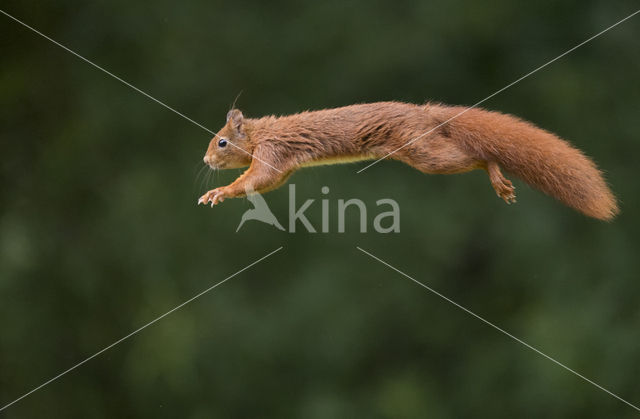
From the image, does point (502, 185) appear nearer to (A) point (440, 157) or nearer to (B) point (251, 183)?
(A) point (440, 157)

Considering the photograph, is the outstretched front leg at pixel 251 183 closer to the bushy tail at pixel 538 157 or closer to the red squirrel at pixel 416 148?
the red squirrel at pixel 416 148

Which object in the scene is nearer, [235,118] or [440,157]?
[440,157]

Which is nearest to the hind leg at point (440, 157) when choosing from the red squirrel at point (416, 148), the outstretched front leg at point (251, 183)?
the red squirrel at point (416, 148)

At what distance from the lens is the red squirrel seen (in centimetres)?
106

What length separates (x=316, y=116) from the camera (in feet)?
4.07

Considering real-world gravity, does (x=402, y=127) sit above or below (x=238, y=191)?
above

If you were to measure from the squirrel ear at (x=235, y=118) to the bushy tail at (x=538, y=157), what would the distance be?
14.1 inches

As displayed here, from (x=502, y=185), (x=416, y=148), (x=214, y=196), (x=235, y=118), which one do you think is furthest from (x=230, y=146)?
(x=502, y=185)

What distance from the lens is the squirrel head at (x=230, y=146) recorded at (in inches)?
49.5

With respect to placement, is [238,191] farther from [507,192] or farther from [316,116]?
[507,192]

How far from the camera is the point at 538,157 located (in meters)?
1.10

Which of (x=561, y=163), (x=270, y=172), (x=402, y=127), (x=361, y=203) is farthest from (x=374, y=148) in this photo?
(x=361, y=203)

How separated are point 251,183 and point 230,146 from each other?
129 millimetres

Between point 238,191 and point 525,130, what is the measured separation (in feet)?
1.47
